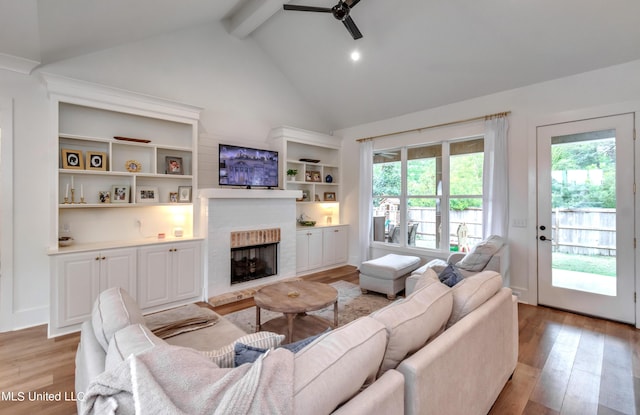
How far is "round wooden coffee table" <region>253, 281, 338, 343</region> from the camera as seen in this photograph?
2496 mm

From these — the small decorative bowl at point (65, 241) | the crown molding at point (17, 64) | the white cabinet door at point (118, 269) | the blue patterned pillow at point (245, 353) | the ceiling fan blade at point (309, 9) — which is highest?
the ceiling fan blade at point (309, 9)

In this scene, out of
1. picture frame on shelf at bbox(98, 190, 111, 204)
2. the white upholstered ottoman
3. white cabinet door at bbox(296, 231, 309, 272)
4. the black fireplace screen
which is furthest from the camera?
white cabinet door at bbox(296, 231, 309, 272)

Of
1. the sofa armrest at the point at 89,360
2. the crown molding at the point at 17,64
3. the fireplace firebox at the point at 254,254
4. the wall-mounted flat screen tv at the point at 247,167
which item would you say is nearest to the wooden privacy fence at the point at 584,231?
the fireplace firebox at the point at 254,254

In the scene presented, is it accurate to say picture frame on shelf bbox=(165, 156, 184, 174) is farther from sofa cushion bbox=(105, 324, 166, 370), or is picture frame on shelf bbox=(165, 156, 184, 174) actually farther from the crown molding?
sofa cushion bbox=(105, 324, 166, 370)

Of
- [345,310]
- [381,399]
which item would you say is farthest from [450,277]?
[345,310]

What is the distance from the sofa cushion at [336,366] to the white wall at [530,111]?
363cm

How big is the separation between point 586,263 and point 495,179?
1393 mm

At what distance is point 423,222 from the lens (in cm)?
498

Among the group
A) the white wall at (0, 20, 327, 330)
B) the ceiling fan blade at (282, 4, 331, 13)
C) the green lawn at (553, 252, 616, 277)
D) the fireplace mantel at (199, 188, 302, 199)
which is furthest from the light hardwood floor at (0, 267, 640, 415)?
the ceiling fan blade at (282, 4, 331, 13)

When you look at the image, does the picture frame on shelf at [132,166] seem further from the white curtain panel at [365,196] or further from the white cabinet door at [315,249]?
the white curtain panel at [365,196]

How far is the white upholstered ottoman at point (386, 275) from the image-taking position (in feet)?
12.7

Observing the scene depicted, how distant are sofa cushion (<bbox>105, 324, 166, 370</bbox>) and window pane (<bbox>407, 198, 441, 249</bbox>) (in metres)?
4.49

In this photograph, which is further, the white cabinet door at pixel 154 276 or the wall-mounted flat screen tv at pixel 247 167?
the wall-mounted flat screen tv at pixel 247 167

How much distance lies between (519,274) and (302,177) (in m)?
3.74
